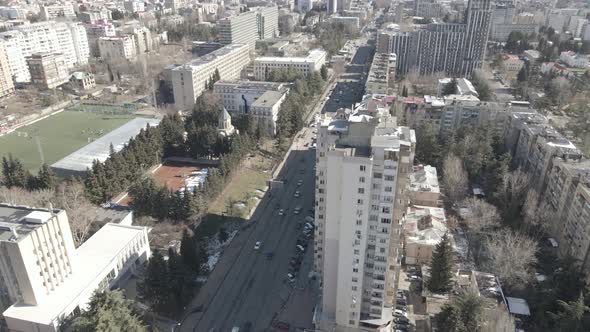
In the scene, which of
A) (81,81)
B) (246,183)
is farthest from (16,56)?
(246,183)

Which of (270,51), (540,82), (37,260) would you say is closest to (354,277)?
(37,260)

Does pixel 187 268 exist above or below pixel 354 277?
below

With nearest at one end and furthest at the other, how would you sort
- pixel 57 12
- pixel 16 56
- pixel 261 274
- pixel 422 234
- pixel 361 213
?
pixel 361 213
pixel 261 274
pixel 422 234
pixel 16 56
pixel 57 12

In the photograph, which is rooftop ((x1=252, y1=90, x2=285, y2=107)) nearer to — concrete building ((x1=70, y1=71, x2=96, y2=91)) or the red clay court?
the red clay court

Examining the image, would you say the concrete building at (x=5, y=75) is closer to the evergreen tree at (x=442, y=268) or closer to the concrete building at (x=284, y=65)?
the concrete building at (x=284, y=65)

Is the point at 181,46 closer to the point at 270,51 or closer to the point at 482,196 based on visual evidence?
the point at 270,51

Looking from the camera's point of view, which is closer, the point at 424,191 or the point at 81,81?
the point at 424,191

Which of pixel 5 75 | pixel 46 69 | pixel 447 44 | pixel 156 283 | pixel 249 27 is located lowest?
pixel 156 283

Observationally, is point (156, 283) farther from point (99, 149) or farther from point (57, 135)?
point (57, 135)

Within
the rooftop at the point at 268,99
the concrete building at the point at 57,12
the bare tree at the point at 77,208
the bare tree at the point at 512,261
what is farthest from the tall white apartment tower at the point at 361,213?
the concrete building at the point at 57,12
